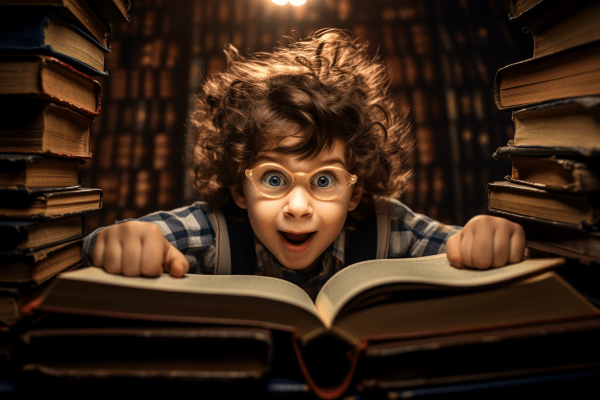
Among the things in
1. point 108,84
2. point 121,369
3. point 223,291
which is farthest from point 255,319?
point 108,84

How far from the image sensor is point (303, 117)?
82 cm

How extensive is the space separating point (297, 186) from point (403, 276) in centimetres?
33

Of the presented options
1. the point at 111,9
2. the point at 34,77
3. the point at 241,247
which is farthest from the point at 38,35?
the point at 241,247

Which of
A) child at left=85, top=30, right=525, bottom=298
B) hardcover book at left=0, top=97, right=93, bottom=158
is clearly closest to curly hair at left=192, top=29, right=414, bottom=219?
child at left=85, top=30, right=525, bottom=298

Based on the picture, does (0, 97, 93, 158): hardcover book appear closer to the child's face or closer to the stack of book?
the child's face

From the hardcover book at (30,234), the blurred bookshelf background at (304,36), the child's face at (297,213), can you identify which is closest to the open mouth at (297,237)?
the child's face at (297,213)

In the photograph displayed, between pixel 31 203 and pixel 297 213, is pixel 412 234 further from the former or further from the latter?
pixel 31 203

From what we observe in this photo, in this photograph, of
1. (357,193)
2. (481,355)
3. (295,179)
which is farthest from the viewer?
(357,193)

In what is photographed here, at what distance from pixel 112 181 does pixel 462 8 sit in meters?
2.52

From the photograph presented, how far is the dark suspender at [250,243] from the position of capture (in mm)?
920

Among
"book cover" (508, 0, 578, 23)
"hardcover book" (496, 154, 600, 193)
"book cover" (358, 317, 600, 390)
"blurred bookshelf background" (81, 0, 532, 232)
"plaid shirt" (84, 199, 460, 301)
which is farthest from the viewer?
"blurred bookshelf background" (81, 0, 532, 232)

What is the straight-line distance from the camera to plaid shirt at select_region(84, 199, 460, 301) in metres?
0.88

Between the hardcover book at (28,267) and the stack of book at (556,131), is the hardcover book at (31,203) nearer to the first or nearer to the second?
the hardcover book at (28,267)

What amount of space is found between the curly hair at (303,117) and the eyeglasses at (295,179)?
0.15 feet
